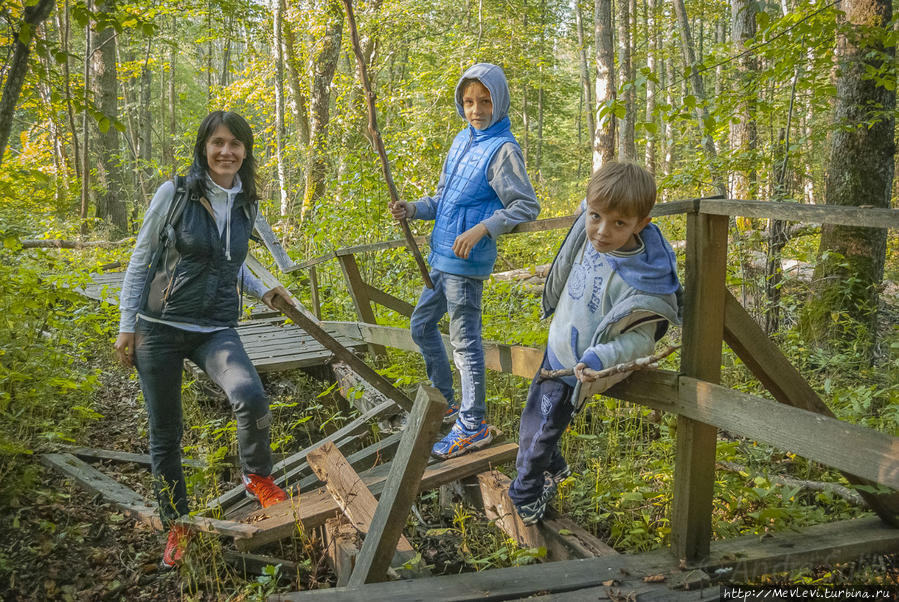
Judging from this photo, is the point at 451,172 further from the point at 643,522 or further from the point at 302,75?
the point at 302,75

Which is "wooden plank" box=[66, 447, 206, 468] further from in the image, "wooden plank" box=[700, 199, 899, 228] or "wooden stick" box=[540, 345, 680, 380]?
"wooden plank" box=[700, 199, 899, 228]

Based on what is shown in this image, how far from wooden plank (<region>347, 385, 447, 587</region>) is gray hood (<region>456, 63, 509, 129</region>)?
62.9 inches

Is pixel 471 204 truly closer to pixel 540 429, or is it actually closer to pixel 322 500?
pixel 540 429

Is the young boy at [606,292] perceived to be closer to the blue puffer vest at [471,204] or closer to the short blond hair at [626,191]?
the short blond hair at [626,191]

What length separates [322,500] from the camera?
3244 mm

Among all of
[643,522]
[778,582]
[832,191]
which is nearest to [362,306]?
[643,522]

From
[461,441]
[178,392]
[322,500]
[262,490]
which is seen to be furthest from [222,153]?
[461,441]

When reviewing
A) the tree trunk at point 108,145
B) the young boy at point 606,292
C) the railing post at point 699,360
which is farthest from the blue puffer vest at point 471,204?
the tree trunk at point 108,145

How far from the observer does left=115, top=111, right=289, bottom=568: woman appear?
9.71ft

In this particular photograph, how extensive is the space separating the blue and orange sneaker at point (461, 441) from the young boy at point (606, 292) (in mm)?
795

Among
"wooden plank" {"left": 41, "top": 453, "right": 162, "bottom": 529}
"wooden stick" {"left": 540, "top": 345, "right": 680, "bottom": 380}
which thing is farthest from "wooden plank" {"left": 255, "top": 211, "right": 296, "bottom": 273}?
"wooden stick" {"left": 540, "top": 345, "right": 680, "bottom": 380}

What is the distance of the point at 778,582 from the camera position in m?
2.52

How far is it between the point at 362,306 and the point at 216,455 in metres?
2.12

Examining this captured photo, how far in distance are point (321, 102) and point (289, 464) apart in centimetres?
926
